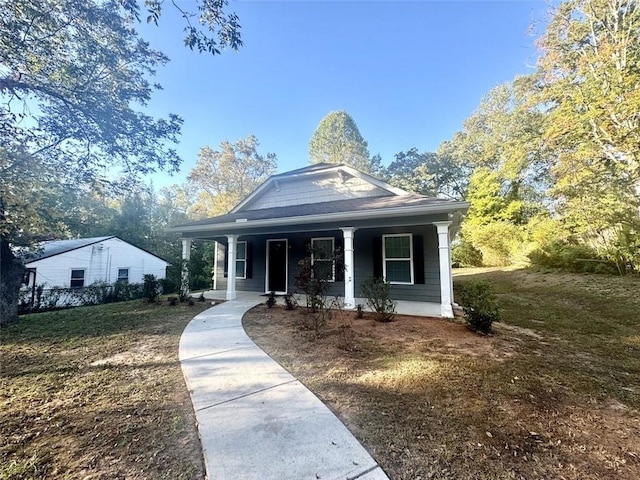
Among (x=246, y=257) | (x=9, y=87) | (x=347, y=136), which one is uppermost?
(x=347, y=136)

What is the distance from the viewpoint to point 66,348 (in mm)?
4594

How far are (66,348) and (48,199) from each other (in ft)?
14.2

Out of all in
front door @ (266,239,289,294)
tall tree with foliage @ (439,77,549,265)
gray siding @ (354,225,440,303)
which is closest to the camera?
gray siding @ (354,225,440,303)

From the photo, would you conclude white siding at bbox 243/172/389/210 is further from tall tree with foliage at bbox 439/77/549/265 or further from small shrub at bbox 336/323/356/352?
tall tree with foliage at bbox 439/77/549/265

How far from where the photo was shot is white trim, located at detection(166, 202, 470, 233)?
6195mm

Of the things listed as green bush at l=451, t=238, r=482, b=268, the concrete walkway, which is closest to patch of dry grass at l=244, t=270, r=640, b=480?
the concrete walkway

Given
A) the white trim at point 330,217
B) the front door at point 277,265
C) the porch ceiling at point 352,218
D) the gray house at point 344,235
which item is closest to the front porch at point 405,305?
the gray house at point 344,235

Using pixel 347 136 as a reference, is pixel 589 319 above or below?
below

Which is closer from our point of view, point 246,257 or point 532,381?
point 532,381

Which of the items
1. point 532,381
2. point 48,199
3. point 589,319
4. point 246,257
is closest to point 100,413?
point 532,381

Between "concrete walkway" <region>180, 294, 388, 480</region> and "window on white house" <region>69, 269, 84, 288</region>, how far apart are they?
13913 mm

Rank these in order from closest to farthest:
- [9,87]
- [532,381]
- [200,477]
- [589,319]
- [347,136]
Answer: [200,477] < [532,381] < [9,87] < [589,319] < [347,136]

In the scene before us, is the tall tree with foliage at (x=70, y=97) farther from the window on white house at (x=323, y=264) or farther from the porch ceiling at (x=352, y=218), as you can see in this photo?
the window on white house at (x=323, y=264)

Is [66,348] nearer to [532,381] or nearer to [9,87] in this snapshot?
[9,87]
